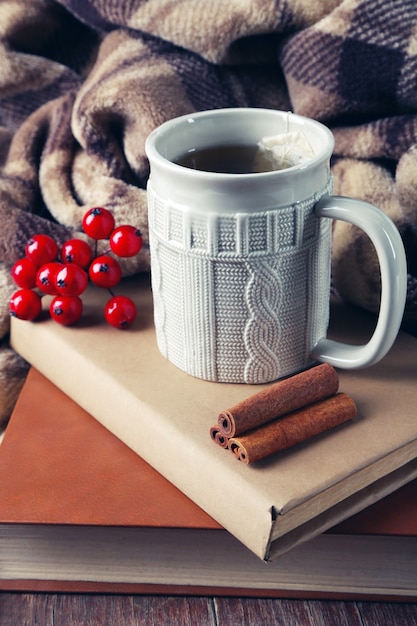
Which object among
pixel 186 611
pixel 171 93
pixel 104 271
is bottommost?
pixel 186 611

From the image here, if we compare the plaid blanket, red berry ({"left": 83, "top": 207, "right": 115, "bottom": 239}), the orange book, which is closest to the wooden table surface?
the orange book

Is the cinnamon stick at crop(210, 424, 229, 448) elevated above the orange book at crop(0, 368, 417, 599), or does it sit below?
above

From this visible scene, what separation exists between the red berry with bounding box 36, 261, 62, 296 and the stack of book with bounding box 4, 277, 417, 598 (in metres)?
0.13

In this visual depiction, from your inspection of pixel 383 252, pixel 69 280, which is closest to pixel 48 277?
pixel 69 280

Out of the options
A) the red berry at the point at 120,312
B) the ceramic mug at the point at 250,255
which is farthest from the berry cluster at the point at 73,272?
the ceramic mug at the point at 250,255

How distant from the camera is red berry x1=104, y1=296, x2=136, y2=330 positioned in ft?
2.71

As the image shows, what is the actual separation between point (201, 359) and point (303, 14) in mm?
397

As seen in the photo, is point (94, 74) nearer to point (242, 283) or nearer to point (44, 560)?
point (242, 283)

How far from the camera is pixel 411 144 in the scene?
32.7 inches

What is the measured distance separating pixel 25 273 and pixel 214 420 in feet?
0.95

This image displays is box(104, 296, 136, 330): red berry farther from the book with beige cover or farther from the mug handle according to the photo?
the mug handle

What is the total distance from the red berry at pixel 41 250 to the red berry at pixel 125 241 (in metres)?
0.07

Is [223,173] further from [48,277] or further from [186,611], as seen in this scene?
[186,611]

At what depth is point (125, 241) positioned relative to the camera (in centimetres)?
84
